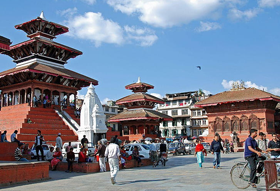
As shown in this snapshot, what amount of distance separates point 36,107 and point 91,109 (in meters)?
9.11

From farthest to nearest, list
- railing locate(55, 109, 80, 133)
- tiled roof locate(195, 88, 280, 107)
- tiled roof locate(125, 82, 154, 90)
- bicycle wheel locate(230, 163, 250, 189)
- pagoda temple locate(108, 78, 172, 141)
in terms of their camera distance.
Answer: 1. tiled roof locate(125, 82, 154, 90)
2. pagoda temple locate(108, 78, 172, 141)
3. tiled roof locate(195, 88, 280, 107)
4. railing locate(55, 109, 80, 133)
5. bicycle wheel locate(230, 163, 250, 189)

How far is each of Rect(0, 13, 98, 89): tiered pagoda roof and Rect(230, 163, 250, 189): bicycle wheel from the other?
1042 inches

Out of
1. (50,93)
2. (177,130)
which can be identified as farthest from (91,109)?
(177,130)

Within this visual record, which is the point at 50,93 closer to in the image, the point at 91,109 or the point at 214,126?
the point at 91,109

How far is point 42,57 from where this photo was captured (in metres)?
37.0

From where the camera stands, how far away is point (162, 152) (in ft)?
56.1

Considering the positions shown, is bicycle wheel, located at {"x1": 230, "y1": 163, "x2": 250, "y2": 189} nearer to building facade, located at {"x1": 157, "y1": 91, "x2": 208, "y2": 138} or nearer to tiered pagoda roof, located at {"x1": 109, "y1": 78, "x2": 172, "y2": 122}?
tiered pagoda roof, located at {"x1": 109, "y1": 78, "x2": 172, "y2": 122}

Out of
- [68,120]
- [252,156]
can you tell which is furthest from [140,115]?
[252,156]

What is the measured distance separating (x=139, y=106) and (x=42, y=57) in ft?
62.4

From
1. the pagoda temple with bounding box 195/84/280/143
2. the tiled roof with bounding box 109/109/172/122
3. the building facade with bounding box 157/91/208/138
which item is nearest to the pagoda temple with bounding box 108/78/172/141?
the tiled roof with bounding box 109/109/172/122

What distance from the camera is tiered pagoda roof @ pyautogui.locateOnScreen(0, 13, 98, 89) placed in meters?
33.3

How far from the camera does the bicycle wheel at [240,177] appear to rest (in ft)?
28.1

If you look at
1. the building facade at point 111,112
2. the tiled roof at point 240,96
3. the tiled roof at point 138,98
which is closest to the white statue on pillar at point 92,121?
the tiled roof at point 138,98

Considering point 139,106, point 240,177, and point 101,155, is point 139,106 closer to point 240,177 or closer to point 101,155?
point 101,155
